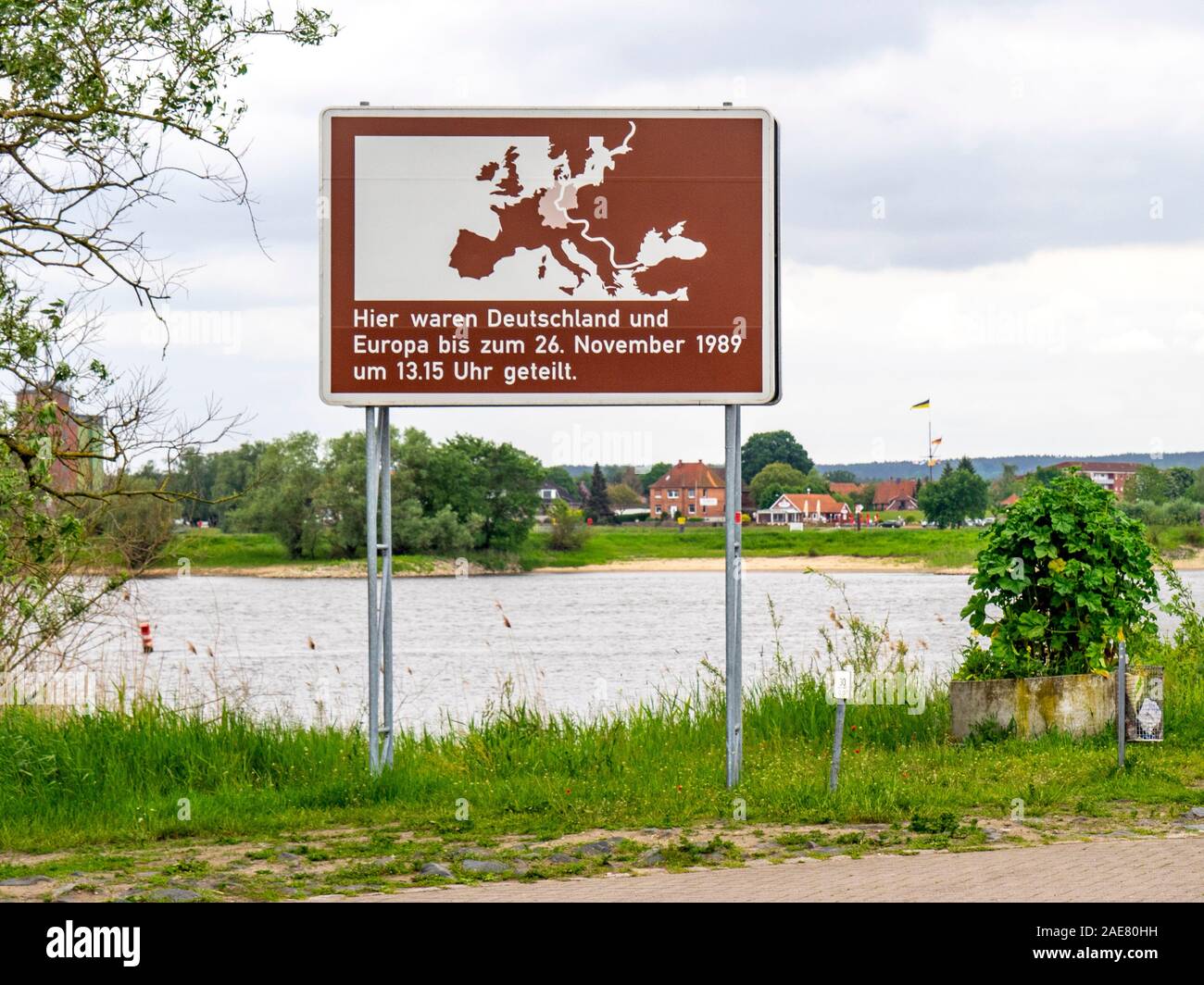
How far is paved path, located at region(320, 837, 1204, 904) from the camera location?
22.9 ft

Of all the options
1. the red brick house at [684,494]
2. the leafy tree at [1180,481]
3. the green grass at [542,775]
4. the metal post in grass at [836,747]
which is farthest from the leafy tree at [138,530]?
the leafy tree at [1180,481]

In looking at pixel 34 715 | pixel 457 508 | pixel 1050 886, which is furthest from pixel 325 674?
pixel 457 508

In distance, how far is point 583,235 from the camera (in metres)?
10.5

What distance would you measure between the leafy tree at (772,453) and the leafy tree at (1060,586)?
41702mm

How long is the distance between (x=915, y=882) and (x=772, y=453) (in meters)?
55.8

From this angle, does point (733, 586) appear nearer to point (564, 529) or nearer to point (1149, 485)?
point (1149, 485)

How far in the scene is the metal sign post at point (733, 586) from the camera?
10180mm

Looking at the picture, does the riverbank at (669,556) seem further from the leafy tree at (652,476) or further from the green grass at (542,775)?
the green grass at (542,775)

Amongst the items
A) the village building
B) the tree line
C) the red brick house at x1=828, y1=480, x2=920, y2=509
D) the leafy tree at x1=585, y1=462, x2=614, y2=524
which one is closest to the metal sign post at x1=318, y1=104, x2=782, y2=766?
the village building

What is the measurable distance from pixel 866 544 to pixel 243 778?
5563 centimetres

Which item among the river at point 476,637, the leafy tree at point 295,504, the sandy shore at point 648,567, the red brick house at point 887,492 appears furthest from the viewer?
the red brick house at point 887,492

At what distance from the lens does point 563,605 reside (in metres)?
50.2

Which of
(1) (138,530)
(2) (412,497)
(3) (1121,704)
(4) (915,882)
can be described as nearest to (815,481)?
(2) (412,497)

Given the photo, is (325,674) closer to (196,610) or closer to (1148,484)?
(196,610)
